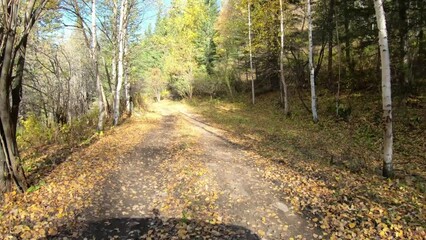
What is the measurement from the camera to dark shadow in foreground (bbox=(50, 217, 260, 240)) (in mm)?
5543

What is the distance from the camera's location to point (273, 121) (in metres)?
18.9

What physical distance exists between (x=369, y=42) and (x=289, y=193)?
1189 cm

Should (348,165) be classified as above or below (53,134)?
below

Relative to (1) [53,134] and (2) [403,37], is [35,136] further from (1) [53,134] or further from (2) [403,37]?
(2) [403,37]

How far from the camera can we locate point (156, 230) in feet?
18.9

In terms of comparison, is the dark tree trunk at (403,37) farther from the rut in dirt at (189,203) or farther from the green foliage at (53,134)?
the green foliage at (53,134)

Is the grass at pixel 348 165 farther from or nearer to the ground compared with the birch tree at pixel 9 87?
nearer to the ground

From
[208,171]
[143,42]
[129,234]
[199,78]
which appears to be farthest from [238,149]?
[199,78]

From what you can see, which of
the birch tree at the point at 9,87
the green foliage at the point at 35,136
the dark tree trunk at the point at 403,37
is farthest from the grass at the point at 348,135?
the green foliage at the point at 35,136

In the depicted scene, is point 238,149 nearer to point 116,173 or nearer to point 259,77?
point 116,173

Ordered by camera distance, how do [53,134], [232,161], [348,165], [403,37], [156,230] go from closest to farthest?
[156,230] < [348,165] < [232,161] < [53,134] < [403,37]

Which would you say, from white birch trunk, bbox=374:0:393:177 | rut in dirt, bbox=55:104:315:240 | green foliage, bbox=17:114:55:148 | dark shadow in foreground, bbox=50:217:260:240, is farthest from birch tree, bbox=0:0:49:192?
white birch trunk, bbox=374:0:393:177

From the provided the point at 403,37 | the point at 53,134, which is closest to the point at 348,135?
the point at 403,37

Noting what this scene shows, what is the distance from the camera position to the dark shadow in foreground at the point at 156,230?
218 inches
